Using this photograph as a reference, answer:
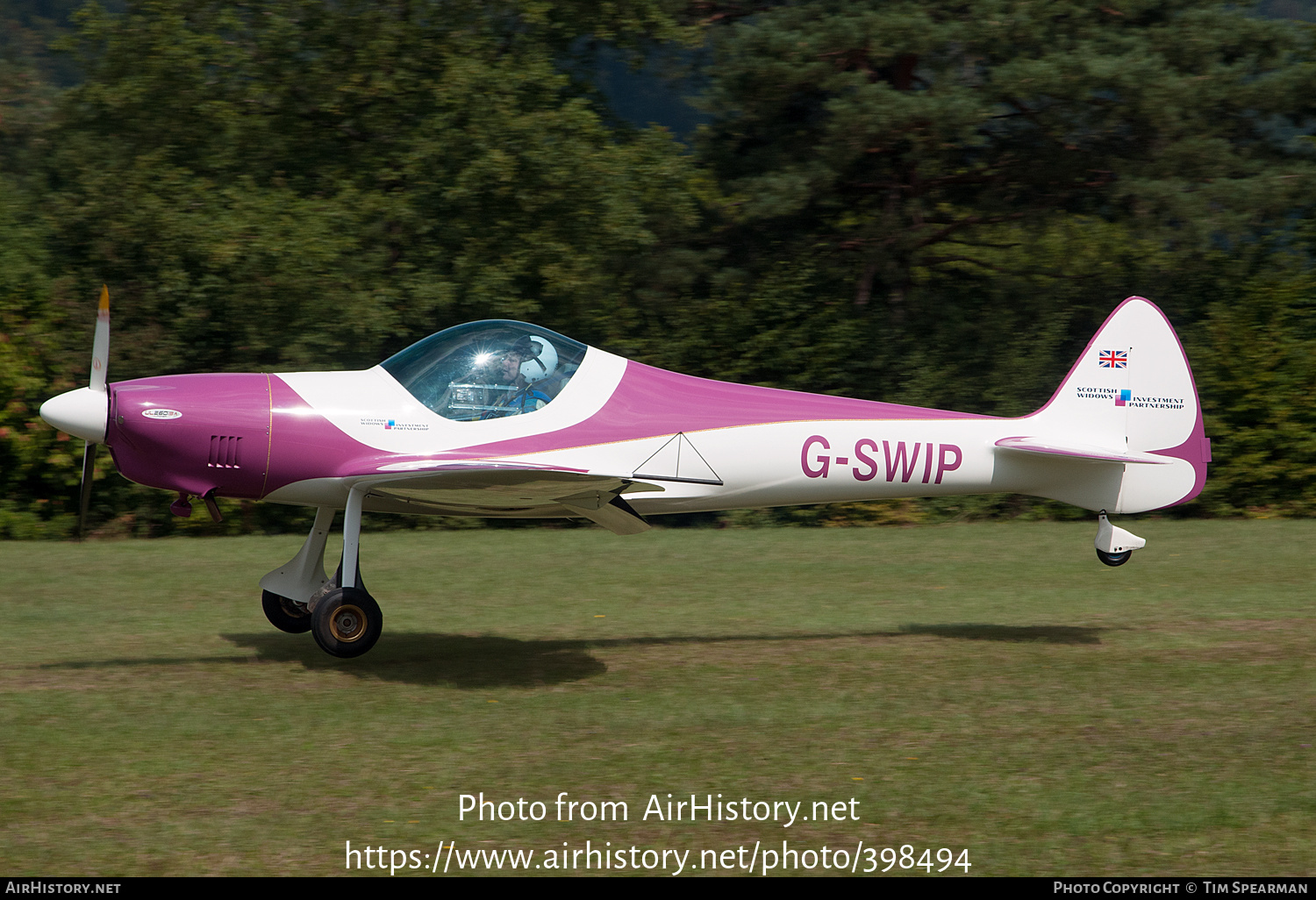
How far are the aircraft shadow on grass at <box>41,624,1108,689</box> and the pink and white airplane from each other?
0.38 metres

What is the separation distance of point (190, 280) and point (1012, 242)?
41.3 ft

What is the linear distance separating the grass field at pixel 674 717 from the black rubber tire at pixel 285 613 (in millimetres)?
159

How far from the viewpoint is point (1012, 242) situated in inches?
779

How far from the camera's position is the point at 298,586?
27.3 feet

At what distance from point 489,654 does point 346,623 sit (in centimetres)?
128

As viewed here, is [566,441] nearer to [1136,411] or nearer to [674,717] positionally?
[674,717]

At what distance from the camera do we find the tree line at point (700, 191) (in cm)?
1594

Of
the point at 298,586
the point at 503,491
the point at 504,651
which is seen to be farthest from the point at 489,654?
the point at 503,491

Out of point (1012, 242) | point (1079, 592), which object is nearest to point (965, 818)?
point (1079, 592)

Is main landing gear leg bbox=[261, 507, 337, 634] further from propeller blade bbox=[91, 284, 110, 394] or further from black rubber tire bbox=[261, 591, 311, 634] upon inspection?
propeller blade bbox=[91, 284, 110, 394]

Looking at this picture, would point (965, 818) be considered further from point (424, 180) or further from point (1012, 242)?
point (1012, 242)

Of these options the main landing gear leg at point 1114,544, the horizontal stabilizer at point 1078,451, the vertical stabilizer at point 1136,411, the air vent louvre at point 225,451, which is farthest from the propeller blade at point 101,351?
the main landing gear leg at point 1114,544

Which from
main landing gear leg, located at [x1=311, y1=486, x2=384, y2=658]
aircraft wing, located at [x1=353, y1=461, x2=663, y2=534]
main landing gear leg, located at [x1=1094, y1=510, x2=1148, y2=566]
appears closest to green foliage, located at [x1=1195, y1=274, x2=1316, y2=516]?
main landing gear leg, located at [x1=1094, y1=510, x2=1148, y2=566]

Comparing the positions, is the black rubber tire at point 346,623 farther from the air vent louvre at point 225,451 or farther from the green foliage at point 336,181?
the green foliage at point 336,181
